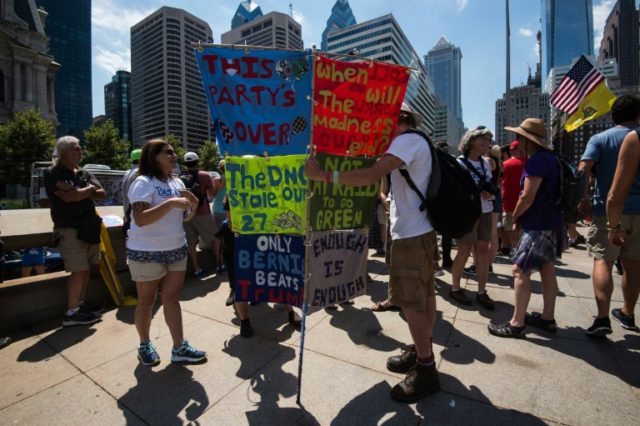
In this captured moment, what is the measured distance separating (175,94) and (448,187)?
138389 millimetres

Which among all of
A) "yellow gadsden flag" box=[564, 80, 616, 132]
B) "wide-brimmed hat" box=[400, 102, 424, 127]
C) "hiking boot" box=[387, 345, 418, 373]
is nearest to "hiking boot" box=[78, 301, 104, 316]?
"hiking boot" box=[387, 345, 418, 373]

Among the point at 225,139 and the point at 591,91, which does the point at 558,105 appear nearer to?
the point at 591,91

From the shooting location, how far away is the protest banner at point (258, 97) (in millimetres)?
2377

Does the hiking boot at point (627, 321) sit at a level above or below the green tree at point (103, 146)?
below

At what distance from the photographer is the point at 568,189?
309 centimetres

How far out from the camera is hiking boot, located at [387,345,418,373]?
273cm

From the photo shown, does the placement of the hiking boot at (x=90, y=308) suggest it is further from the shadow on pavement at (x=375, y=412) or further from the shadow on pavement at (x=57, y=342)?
the shadow on pavement at (x=375, y=412)

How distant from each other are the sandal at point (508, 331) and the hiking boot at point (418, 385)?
1191 millimetres

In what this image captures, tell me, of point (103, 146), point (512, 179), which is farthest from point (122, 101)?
point (512, 179)

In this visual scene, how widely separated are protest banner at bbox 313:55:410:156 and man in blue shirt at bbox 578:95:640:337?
2105 millimetres

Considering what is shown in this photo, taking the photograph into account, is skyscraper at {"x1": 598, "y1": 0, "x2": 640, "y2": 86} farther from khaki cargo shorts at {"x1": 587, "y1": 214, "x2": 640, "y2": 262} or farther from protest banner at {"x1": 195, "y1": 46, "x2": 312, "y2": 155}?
protest banner at {"x1": 195, "y1": 46, "x2": 312, "y2": 155}

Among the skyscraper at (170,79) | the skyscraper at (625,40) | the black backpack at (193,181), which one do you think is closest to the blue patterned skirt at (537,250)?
the black backpack at (193,181)

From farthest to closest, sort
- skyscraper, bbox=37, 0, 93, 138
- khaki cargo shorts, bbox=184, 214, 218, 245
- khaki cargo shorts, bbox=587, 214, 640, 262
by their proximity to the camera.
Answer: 1. skyscraper, bbox=37, 0, 93, 138
2. khaki cargo shorts, bbox=184, 214, 218, 245
3. khaki cargo shorts, bbox=587, 214, 640, 262

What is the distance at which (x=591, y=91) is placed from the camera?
732cm
